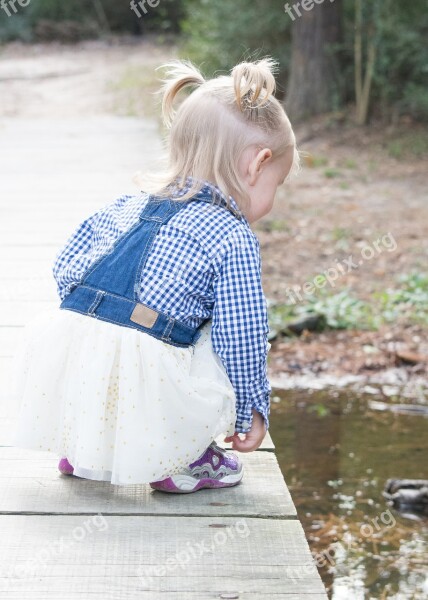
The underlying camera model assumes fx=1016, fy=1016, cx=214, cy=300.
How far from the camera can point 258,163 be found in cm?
252

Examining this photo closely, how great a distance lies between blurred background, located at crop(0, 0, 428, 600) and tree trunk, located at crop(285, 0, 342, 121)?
0.02m

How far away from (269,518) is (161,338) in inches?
19.5

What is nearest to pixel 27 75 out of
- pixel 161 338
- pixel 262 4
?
pixel 262 4

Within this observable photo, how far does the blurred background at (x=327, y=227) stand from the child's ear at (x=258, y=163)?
0.63 metres

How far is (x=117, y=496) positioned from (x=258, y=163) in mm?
883

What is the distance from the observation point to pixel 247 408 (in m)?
2.49

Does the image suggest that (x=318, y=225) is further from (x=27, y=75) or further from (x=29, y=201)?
(x=27, y=75)

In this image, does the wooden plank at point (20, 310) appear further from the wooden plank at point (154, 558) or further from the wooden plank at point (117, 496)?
the wooden plank at point (154, 558)

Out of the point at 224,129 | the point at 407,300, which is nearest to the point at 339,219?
the point at 407,300

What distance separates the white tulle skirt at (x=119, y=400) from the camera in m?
2.37

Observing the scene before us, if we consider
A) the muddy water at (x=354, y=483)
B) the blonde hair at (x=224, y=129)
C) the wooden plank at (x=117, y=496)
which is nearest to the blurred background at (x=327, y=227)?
the muddy water at (x=354, y=483)

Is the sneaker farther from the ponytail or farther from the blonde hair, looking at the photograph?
the ponytail

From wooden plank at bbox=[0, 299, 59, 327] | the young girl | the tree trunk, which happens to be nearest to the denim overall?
the young girl

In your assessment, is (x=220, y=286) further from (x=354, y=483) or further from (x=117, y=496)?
(x=354, y=483)
